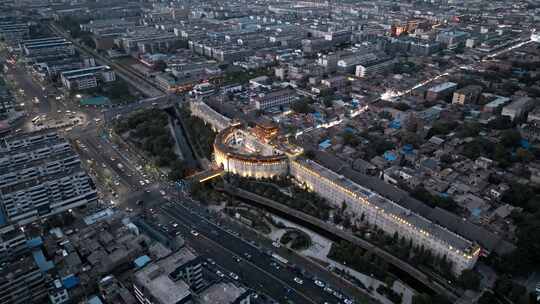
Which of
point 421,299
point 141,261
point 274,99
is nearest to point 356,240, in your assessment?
point 421,299

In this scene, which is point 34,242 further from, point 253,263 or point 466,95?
point 466,95

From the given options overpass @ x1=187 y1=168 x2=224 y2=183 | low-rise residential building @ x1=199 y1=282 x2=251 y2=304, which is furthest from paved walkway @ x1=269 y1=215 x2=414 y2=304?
overpass @ x1=187 y1=168 x2=224 y2=183

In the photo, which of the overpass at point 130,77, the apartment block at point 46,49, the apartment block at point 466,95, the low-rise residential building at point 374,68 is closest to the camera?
the apartment block at point 466,95

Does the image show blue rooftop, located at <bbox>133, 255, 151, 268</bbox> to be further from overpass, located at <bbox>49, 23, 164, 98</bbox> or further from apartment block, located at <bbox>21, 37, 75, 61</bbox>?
apartment block, located at <bbox>21, 37, 75, 61</bbox>

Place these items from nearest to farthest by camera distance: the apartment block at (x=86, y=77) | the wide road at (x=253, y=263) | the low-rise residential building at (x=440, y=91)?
the wide road at (x=253, y=263) → the low-rise residential building at (x=440, y=91) → the apartment block at (x=86, y=77)

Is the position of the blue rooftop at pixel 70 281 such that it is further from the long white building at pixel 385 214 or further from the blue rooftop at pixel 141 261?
the long white building at pixel 385 214

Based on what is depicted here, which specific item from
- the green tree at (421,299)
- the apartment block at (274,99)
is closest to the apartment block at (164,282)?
the green tree at (421,299)
